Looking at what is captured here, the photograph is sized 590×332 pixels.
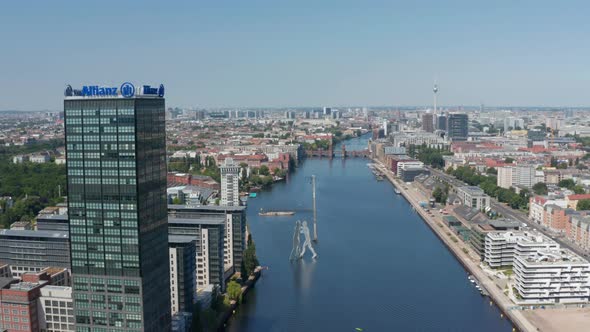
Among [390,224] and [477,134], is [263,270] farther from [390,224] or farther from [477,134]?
[477,134]

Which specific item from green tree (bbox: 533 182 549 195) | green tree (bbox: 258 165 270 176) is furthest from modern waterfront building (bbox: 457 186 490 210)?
green tree (bbox: 258 165 270 176)

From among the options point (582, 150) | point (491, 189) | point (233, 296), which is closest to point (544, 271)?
point (233, 296)

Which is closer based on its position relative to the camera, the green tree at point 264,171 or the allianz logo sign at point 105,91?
the allianz logo sign at point 105,91

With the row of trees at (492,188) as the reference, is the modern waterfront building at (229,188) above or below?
above

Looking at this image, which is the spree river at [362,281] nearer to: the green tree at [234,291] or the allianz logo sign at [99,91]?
the green tree at [234,291]

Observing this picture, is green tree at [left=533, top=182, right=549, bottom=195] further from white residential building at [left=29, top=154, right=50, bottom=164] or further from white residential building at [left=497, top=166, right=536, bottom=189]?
white residential building at [left=29, top=154, right=50, bottom=164]

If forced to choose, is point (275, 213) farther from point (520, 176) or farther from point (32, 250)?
point (520, 176)

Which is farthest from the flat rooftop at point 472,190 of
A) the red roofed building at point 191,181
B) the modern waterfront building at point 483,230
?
the red roofed building at point 191,181

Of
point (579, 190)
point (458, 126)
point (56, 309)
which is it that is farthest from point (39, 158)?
point (458, 126)
